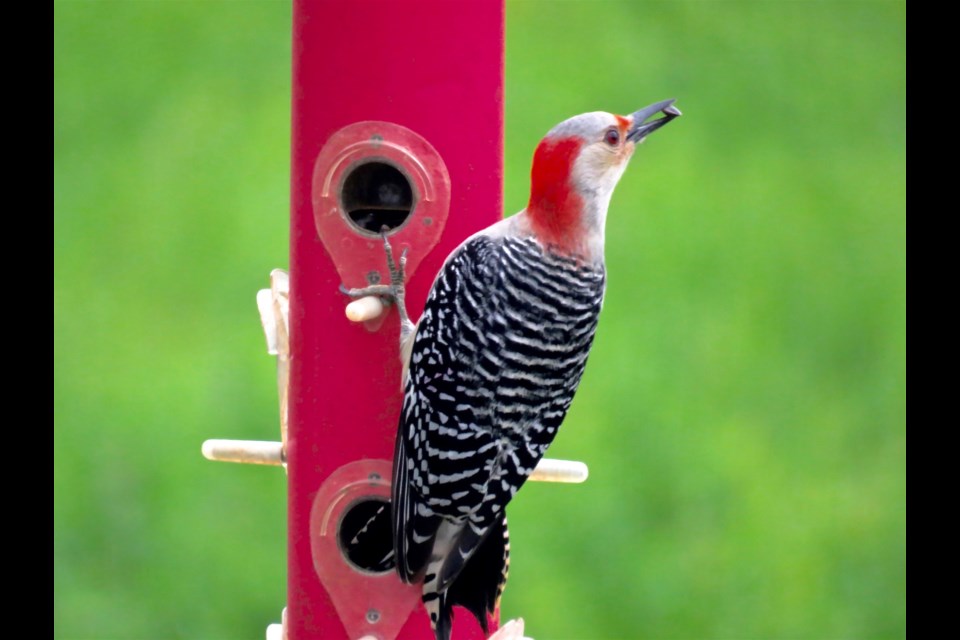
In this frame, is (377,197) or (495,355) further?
(377,197)

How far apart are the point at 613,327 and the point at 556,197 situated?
3.87 meters

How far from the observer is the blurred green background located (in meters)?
6.96

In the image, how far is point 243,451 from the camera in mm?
4324

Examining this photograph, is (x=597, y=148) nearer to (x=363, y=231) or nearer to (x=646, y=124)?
(x=646, y=124)

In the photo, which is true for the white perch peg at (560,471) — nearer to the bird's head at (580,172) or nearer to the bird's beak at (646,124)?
the bird's head at (580,172)

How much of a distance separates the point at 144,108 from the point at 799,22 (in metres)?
3.66

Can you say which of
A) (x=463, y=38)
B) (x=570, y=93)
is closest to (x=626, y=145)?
(x=463, y=38)

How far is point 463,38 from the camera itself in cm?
406

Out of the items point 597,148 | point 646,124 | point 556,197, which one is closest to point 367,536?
point 556,197

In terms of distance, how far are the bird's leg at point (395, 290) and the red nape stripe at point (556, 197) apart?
0.34 meters

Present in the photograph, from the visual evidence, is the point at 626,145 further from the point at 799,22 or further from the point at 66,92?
the point at 799,22

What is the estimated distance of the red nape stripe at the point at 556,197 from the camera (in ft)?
13.1

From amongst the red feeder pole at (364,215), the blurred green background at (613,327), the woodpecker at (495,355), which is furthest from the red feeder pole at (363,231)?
the blurred green background at (613,327)

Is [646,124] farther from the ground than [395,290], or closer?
farther from the ground
